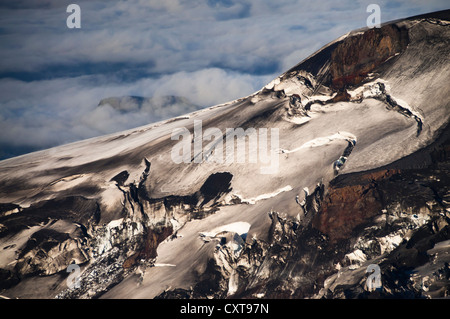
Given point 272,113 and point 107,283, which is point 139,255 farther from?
point 272,113

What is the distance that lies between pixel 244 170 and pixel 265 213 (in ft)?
12.0

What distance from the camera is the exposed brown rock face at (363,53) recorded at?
27.9 metres

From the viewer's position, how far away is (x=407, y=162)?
24.2m

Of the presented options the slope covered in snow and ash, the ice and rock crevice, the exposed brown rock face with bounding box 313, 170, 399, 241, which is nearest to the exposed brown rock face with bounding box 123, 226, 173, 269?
the slope covered in snow and ash

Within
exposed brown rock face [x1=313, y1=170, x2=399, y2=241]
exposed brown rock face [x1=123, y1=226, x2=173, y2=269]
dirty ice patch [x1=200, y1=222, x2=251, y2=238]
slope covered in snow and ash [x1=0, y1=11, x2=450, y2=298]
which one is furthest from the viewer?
exposed brown rock face [x1=123, y1=226, x2=173, y2=269]

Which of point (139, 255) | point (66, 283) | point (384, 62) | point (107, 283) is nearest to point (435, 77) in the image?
point (384, 62)

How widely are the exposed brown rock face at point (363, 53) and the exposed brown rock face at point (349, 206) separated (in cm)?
748

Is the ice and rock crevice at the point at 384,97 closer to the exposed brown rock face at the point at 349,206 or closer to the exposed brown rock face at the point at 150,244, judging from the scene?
the exposed brown rock face at the point at 349,206

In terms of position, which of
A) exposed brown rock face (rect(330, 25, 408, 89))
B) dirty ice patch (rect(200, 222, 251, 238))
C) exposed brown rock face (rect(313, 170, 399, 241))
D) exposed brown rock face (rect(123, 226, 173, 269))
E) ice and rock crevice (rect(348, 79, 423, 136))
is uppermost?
exposed brown rock face (rect(330, 25, 408, 89))

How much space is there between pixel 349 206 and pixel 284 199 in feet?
12.0

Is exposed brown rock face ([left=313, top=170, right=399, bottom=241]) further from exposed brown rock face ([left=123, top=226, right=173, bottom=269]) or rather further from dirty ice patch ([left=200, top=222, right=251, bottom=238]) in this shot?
exposed brown rock face ([left=123, top=226, right=173, bottom=269])

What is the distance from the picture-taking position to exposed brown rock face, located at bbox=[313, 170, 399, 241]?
23.3m

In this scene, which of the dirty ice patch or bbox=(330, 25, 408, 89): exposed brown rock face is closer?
the dirty ice patch

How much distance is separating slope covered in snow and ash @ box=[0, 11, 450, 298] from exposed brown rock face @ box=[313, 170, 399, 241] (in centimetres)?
6
